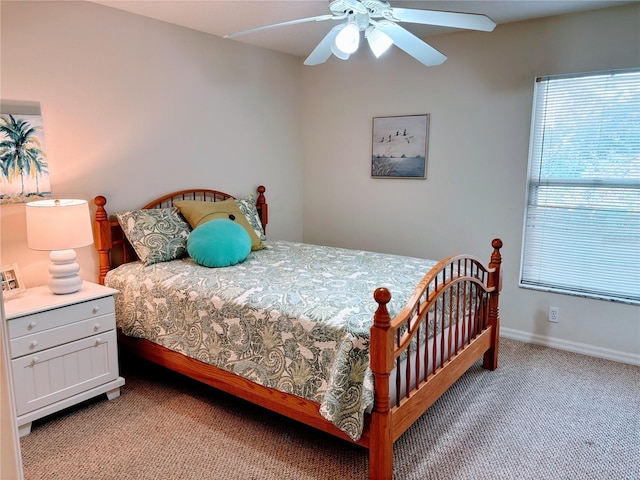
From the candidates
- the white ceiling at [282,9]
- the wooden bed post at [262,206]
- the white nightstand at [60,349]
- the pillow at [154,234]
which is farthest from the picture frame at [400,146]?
the white nightstand at [60,349]

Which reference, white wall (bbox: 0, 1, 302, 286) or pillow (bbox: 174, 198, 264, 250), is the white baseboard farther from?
white wall (bbox: 0, 1, 302, 286)

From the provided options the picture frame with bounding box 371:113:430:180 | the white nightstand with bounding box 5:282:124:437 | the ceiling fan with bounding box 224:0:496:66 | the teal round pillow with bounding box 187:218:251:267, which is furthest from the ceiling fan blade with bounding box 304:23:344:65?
the white nightstand with bounding box 5:282:124:437

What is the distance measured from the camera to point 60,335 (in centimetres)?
250

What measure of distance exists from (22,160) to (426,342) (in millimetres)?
2496

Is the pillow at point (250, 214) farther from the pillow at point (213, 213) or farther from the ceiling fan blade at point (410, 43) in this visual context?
the ceiling fan blade at point (410, 43)

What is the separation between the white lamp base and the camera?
2.63 m

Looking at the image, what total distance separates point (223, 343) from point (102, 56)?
2082mm

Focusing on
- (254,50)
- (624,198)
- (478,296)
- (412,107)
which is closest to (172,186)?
(254,50)

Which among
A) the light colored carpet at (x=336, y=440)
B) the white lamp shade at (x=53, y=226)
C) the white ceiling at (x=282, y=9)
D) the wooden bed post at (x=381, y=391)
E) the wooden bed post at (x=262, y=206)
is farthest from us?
the wooden bed post at (x=262, y=206)

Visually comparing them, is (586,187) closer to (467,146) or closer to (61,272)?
(467,146)

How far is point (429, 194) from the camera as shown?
398 centimetres

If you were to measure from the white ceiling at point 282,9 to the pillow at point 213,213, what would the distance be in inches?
51.8

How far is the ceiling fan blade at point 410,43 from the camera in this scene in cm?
225

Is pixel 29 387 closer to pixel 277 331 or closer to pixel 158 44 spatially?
pixel 277 331
